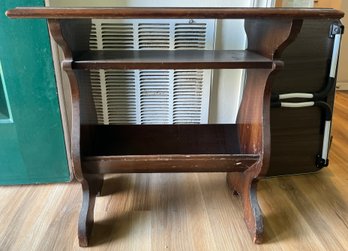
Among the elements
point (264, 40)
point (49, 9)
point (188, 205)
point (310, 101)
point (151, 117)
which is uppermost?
point (49, 9)

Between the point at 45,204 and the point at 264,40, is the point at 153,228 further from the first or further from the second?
the point at 264,40

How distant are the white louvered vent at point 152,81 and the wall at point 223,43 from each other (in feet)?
0.23

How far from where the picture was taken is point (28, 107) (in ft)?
4.19

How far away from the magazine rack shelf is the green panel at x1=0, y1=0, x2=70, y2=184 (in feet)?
0.66

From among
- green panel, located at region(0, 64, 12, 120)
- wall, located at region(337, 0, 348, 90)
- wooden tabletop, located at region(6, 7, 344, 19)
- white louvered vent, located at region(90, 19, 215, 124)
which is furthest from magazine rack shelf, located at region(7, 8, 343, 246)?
wall, located at region(337, 0, 348, 90)

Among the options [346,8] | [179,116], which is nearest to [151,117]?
[179,116]

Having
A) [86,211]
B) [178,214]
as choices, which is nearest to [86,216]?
[86,211]

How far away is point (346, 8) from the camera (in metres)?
2.79

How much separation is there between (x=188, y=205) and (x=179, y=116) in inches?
17.2

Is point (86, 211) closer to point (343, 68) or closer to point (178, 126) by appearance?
point (178, 126)

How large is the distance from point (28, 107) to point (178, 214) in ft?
2.53

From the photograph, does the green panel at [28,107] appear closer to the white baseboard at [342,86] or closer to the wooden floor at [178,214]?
the wooden floor at [178,214]

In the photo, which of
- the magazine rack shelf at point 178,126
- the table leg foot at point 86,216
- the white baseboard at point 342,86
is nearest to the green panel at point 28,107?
the magazine rack shelf at point 178,126

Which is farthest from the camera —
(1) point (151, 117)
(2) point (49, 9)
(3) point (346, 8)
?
(3) point (346, 8)
